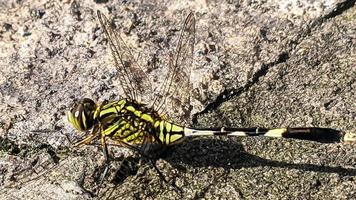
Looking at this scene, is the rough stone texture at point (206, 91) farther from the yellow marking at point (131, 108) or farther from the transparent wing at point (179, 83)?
the yellow marking at point (131, 108)

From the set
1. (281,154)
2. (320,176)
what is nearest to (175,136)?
(281,154)

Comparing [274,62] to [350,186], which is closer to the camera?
[350,186]

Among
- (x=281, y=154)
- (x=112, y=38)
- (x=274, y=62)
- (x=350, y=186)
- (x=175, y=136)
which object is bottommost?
(x=350, y=186)

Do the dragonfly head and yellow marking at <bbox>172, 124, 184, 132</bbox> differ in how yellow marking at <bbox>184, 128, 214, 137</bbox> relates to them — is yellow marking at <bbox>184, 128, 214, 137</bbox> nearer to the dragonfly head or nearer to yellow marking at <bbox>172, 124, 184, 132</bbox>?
yellow marking at <bbox>172, 124, 184, 132</bbox>

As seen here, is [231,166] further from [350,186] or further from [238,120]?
[350,186]

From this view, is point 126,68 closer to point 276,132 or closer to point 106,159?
point 106,159

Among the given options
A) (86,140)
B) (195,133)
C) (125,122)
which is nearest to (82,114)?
(86,140)

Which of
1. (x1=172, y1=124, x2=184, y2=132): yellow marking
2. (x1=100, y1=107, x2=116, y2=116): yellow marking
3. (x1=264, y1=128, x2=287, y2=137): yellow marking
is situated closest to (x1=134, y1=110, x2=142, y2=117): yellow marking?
(x1=100, y1=107, x2=116, y2=116): yellow marking

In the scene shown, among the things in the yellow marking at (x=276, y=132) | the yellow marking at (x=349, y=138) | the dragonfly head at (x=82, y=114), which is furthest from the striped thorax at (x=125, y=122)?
the yellow marking at (x=349, y=138)
